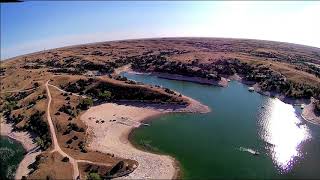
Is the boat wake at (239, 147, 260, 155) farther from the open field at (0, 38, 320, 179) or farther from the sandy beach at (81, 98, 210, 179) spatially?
the open field at (0, 38, 320, 179)

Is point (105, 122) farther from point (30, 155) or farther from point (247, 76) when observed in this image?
point (247, 76)

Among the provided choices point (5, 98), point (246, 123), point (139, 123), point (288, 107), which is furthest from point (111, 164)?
point (288, 107)

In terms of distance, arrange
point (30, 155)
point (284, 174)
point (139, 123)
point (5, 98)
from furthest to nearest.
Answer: point (5, 98)
point (139, 123)
point (30, 155)
point (284, 174)

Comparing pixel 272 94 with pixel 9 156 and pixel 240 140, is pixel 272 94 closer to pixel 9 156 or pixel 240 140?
pixel 240 140

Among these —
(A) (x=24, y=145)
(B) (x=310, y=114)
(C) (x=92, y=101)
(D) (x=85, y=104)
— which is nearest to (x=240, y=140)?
(B) (x=310, y=114)

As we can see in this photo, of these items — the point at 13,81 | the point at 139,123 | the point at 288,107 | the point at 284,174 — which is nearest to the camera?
the point at 284,174

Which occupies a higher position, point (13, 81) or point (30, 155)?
point (13, 81)

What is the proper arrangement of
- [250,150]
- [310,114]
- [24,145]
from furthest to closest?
[310,114] < [24,145] < [250,150]

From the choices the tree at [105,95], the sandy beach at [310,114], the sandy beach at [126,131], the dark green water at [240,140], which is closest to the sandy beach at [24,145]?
the sandy beach at [126,131]
